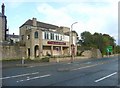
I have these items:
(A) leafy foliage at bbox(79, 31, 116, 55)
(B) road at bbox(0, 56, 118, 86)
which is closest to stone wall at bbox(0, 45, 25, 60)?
(B) road at bbox(0, 56, 118, 86)

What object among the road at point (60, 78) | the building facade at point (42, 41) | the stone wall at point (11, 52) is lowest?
the road at point (60, 78)

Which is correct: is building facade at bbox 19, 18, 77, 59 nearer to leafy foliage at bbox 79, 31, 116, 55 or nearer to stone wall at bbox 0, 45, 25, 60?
stone wall at bbox 0, 45, 25, 60

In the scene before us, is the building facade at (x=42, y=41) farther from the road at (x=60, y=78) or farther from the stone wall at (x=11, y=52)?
the road at (x=60, y=78)

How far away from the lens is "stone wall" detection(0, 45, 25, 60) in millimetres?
54775

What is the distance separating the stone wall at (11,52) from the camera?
2156 inches

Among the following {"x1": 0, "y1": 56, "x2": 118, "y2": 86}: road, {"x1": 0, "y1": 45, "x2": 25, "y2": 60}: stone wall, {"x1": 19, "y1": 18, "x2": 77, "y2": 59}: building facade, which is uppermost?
{"x1": 19, "y1": 18, "x2": 77, "y2": 59}: building facade

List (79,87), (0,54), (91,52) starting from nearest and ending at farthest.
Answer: (79,87)
(0,54)
(91,52)

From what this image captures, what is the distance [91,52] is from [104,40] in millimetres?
22913

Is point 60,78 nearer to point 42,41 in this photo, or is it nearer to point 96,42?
point 42,41

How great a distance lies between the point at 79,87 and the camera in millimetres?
14086

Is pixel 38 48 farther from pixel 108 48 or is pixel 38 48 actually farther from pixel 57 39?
pixel 108 48

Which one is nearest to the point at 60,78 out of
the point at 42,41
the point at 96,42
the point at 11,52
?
the point at 11,52

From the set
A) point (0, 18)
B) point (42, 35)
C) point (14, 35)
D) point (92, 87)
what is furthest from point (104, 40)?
point (92, 87)

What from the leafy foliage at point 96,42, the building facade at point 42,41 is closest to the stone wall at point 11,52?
the building facade at point 42,41
